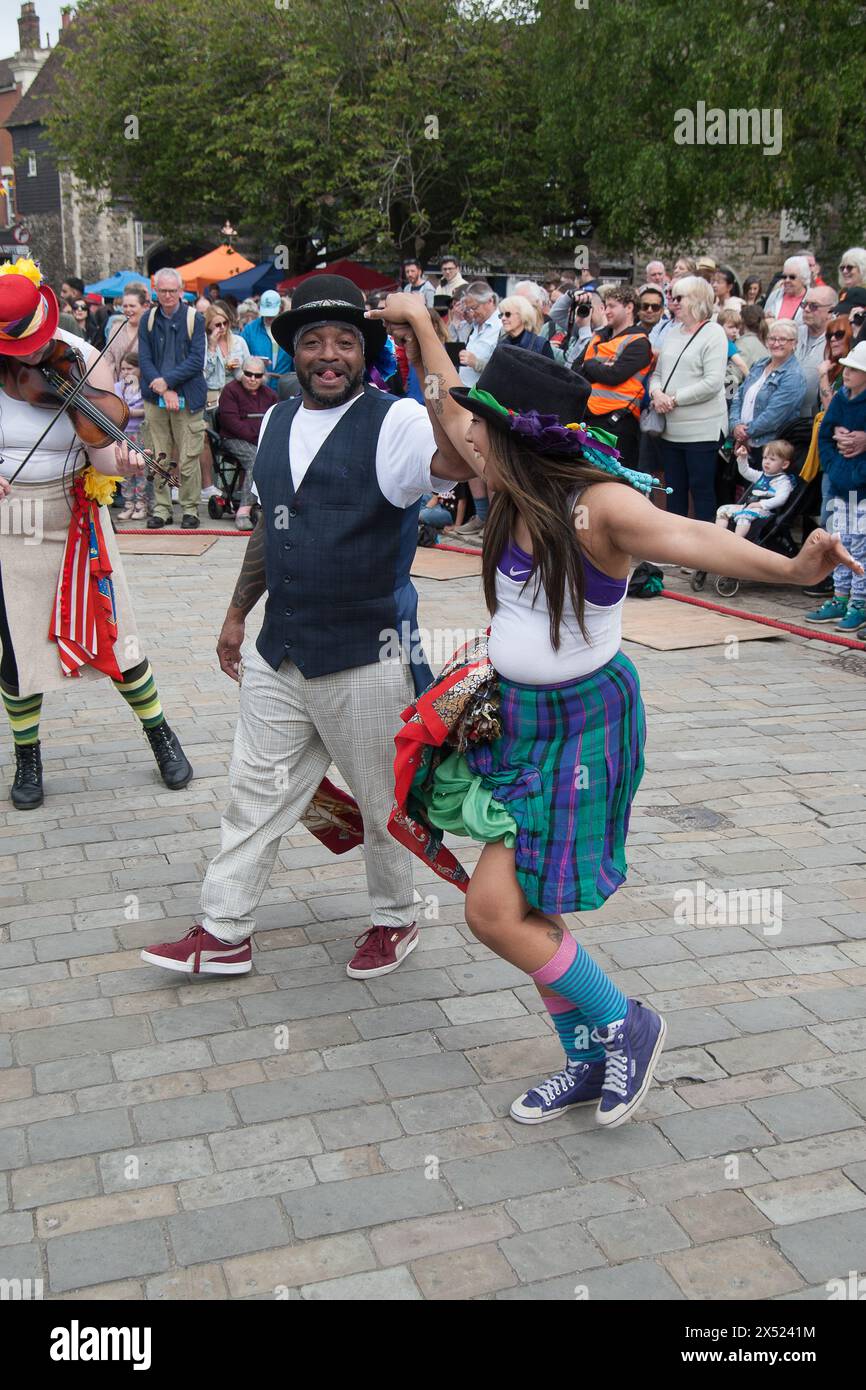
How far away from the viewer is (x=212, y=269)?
26625mm

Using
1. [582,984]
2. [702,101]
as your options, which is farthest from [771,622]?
[702,101]

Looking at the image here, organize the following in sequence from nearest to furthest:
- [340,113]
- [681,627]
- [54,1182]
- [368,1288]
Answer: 1. [368,1288]
2. [54,1182]
3. [681,627]
4. [340,113]

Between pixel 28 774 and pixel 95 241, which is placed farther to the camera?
pixel 95 241

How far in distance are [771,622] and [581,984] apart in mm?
5720

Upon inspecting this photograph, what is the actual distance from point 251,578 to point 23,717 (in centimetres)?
184

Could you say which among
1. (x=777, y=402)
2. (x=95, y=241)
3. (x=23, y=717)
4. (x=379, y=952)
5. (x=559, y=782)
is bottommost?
(x=379, y=952)

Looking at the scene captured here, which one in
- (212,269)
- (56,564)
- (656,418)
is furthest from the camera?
(212,269)

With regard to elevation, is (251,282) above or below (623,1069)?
above

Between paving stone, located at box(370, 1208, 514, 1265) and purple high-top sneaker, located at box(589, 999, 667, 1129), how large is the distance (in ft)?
1.42

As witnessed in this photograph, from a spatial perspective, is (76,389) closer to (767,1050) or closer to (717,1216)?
(767,1050)

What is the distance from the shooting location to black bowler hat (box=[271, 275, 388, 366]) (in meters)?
3.77

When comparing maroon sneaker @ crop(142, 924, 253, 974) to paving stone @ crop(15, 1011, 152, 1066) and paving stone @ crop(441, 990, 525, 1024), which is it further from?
paving stone @ crop(441, 990, 525, 1024)
